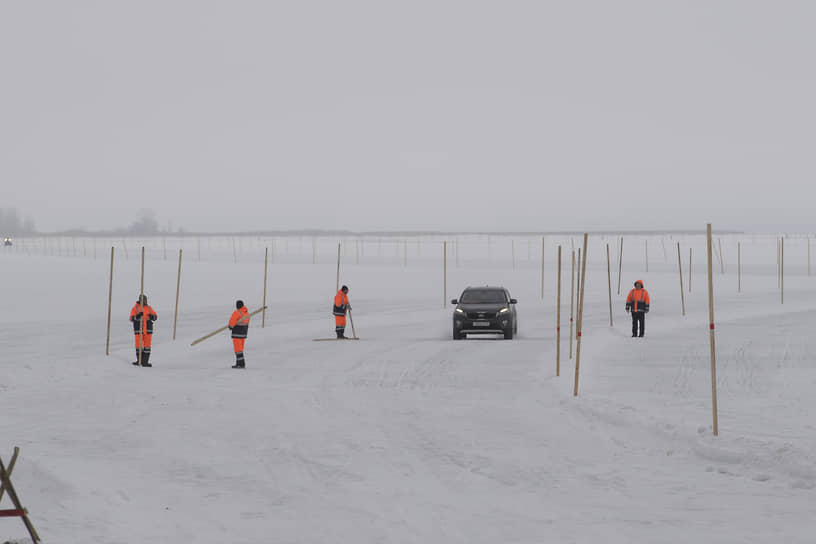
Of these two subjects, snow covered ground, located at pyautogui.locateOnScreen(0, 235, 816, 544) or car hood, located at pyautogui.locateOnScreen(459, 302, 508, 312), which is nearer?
snow covered ground, located at pyautogui.locateOnScreen(0, 235, 816, 544)

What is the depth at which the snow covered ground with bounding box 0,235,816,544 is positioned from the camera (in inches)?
286

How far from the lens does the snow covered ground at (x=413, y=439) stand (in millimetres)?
7270

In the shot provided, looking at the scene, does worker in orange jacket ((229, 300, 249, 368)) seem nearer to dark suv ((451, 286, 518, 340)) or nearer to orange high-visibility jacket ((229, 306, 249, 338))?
orange high-visibility jacket ((229, 306, 249, 338))

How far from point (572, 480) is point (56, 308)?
Answer: 1137 inches

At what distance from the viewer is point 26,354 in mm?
22016

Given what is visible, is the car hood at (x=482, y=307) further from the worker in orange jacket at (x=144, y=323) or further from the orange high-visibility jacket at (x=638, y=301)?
the worker in orange jacket at (x=144, y=323)

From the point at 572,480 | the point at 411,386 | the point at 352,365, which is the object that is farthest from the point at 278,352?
the point at 572,480

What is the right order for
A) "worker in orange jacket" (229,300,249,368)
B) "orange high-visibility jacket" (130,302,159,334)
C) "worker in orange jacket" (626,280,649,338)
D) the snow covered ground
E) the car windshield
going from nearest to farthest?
the snow covered ground, "worker in orange jacket" (229,300,249,368), "orange high-visibility jacket" (130,302,159,334), "worker in orange jacket" (626,280,649,338), the car windshield

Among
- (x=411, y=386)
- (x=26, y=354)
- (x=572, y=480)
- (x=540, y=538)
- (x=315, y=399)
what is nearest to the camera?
(x=540, y=538)

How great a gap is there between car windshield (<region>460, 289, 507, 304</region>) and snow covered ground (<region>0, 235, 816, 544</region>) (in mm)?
1239

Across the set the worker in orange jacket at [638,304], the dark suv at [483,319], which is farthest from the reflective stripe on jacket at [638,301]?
the dark suv at [483,319]

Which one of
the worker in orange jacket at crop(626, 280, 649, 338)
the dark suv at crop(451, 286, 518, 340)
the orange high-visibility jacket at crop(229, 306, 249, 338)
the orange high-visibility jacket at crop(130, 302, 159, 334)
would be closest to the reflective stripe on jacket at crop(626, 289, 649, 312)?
the worker in orange jacket at crop(626, 280, 649, 338)

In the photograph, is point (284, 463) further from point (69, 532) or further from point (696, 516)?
point (696, 516)

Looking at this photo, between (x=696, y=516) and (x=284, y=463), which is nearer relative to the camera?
(x=696, y=516)
